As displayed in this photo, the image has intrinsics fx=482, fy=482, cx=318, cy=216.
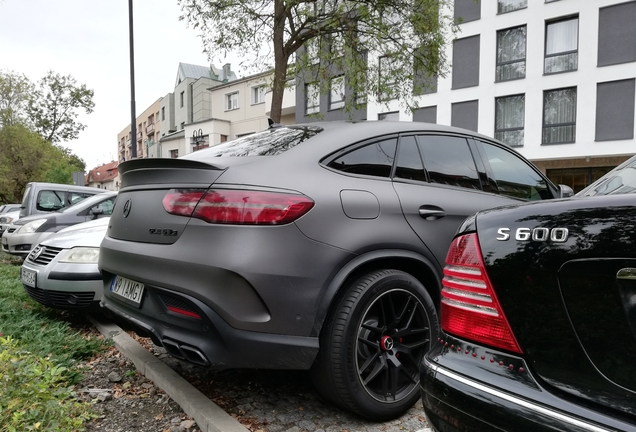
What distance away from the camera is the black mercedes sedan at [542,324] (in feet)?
3.79

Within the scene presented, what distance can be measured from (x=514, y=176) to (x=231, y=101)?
35.1m

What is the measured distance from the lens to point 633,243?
114 cm

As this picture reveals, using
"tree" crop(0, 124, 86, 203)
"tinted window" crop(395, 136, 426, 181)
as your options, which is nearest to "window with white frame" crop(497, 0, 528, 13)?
"tinted window" crop(395, 136, 426, 181)

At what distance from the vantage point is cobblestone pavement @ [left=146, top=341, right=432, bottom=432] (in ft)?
8.64

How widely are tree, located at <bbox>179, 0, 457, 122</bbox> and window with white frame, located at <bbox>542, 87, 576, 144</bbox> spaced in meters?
11.1

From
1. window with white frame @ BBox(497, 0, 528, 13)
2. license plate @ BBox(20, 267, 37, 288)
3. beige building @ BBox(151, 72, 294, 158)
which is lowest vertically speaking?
license plate @ BBox(20, 267, 37, 288)

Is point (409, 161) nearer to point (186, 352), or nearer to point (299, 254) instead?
point (299, 254)

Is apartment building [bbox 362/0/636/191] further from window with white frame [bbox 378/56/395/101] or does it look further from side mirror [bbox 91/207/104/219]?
side mirror [bbox 91/207/104/219]

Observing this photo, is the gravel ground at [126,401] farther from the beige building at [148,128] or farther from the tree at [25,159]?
the beige building at [148,128]

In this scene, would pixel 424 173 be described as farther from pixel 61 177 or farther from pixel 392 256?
pixel 61 177

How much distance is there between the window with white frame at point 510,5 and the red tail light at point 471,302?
2298 centimetres

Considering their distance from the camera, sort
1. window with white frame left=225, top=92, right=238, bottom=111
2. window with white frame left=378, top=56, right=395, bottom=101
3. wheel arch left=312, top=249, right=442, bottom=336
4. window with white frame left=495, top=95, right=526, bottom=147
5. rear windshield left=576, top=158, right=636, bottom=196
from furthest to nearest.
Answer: window with white frame left=225, top=92, right=238, bottom=111 → window with white frame left=495, top=95, right=526, bottom=147 → window with white frame left=378, top=56, right=395, bottom=101 → wheel arch left=312, top=249, right=442, bottom=336 → rear windshield left=576, top=158, right=636, bottom=196

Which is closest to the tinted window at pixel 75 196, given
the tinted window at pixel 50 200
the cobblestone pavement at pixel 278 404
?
the tinted window at pixel 50 200

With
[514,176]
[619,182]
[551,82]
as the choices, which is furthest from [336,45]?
[551,82]
